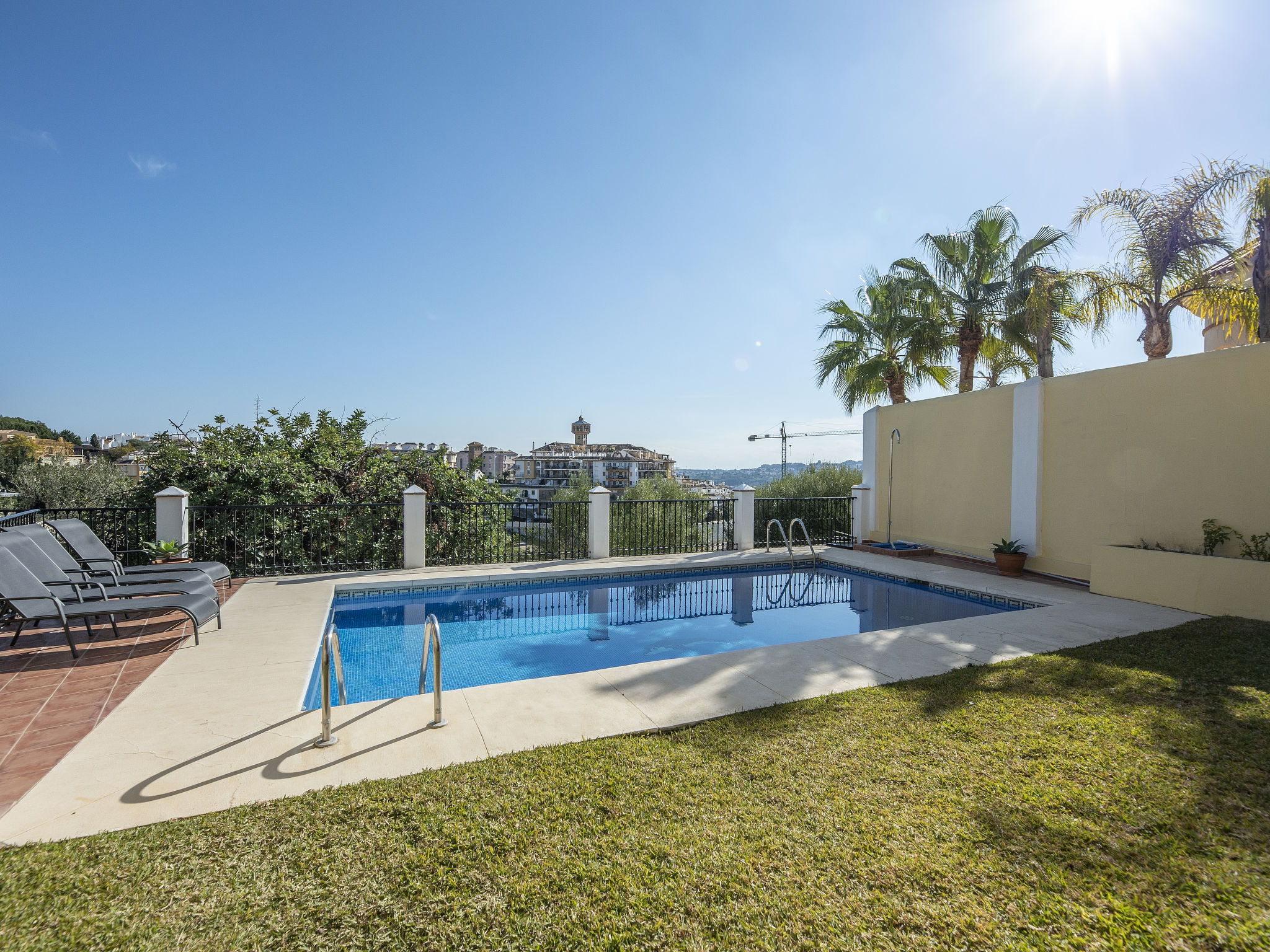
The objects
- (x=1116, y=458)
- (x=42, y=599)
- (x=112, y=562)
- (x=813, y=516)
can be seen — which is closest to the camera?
(x=42, y=599)

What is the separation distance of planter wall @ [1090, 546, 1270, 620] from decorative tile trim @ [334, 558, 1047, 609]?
42.7 inches

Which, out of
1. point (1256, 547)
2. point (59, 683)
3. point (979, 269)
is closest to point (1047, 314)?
point (979, 269)

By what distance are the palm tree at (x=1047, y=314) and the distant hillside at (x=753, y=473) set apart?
559 centimetres

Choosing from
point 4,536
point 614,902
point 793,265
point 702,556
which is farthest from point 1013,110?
point 4,536

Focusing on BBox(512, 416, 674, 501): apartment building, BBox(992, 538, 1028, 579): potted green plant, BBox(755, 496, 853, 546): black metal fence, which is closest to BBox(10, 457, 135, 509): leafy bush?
BBox(755, 496, 853, 546): black metal fence

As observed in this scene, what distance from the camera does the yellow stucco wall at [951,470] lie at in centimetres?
920

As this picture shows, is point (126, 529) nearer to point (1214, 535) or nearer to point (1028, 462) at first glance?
point (1028, 462)

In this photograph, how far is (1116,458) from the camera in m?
7.46

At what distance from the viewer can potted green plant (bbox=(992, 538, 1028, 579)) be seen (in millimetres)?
8320

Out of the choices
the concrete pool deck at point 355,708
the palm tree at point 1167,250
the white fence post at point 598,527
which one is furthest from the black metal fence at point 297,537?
the palm tree at point 1167,250

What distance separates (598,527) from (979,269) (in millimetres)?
9008

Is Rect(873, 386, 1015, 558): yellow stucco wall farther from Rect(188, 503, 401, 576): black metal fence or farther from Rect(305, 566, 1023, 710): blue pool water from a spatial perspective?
Rect(188, 503, 401, 576): black metal fence

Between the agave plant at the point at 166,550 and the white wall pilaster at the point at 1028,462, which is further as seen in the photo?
the white wall pilaster at the point at 1028,462

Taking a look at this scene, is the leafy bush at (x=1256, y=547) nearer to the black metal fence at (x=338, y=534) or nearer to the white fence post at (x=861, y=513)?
the white fence post at (x=861, y=513)
